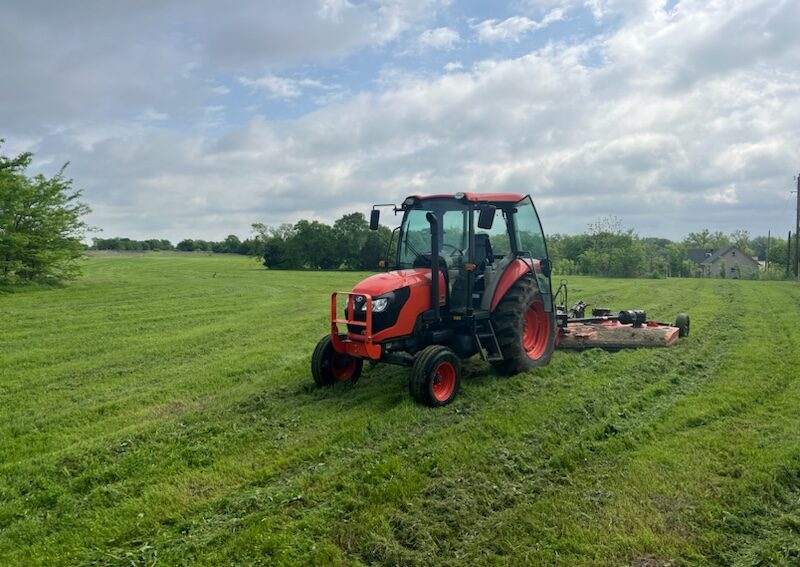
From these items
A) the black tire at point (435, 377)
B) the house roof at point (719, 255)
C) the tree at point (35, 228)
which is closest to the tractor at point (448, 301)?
the black tire at point (435, 377)

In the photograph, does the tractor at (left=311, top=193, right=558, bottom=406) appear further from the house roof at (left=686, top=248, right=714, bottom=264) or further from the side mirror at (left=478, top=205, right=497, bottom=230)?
the house roof at (left=686, top=248, right=714, bottom=264)

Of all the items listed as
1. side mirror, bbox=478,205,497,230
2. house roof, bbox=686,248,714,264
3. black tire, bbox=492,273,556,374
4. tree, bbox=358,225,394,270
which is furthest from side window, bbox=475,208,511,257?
house roof, bbox=686,248,714,264

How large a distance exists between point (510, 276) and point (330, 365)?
268 cm

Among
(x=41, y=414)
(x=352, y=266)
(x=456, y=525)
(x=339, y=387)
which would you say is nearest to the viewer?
(x=456, y=525)

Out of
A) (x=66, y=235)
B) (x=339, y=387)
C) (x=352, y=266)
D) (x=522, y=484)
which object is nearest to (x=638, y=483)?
(x=522, y=484)

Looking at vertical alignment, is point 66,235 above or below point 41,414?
above

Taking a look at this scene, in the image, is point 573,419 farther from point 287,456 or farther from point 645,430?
point 287,456

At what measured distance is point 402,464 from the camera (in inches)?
188

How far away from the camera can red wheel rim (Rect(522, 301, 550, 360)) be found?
854 centimetres

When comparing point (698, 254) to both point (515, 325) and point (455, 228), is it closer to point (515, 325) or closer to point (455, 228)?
point (515, 325)

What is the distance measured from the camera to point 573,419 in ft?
19.2

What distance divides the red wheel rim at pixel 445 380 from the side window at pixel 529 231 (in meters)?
2.42

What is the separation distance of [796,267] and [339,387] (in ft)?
146

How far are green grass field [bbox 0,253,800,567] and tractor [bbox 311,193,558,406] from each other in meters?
0.37
